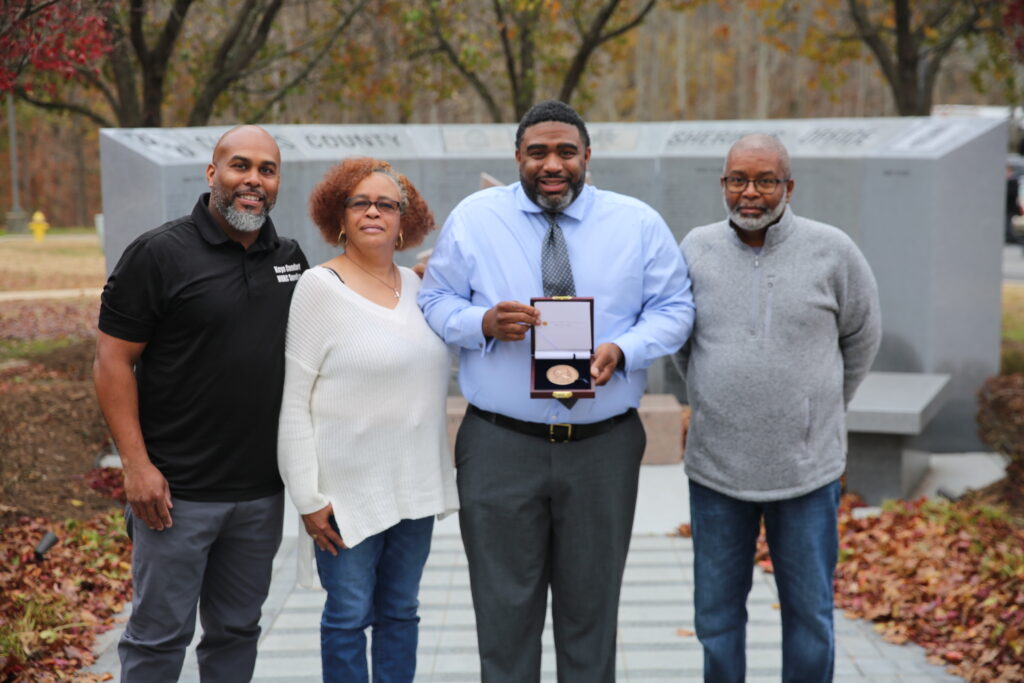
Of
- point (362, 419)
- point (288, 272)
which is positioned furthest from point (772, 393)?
point (288, 272)

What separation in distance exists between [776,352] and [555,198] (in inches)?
33.4

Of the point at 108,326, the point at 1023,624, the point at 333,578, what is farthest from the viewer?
the point at 1023,624

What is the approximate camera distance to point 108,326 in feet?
11.2

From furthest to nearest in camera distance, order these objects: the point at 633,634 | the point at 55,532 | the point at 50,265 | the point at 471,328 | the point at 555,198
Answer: the point at 50,265 → the point at 55,532 → the point at 633,634 → the point at 555,198 → the point at 471,328

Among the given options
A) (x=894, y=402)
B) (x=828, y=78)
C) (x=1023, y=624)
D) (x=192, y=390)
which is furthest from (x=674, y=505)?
(x=828, y=78)

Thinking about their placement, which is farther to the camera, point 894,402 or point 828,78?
point 828,78

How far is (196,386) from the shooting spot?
11.4 feet

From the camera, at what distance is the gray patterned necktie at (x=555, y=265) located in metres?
3.56

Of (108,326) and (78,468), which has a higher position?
(108,326)

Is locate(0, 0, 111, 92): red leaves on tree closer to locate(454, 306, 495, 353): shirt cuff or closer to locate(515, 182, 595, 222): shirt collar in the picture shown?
locate(515, 182, 595, 222): shirt collar

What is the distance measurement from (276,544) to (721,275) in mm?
1668

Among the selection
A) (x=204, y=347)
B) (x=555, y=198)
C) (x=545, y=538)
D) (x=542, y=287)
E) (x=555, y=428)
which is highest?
(x=555, y=198)

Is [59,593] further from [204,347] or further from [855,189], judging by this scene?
[855,189]

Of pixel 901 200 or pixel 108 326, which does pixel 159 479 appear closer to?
pixel 108 326
